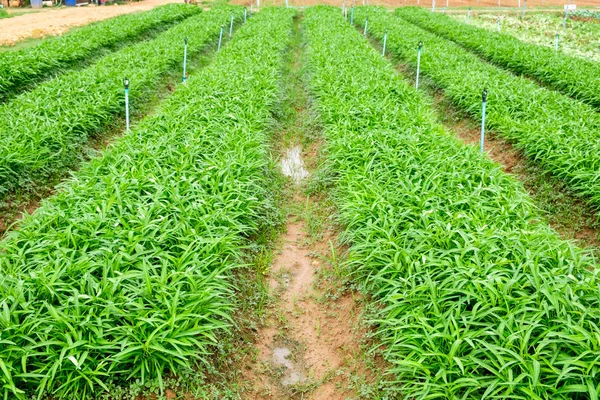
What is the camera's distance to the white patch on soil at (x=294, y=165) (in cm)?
693

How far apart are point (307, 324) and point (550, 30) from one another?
2243 centimetres

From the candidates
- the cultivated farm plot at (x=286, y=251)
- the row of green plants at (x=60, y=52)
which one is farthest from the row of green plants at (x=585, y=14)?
the cultivated farm plot at (x=286, y=251)

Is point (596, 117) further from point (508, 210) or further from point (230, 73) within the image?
point (230, 73)

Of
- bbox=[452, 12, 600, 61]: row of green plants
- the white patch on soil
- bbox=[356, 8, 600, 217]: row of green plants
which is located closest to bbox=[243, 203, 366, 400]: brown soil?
the white patch on soil

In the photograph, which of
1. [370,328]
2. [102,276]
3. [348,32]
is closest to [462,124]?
[370,328]

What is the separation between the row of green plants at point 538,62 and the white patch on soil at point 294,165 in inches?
221

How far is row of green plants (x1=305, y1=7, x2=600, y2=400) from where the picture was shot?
2.76 m

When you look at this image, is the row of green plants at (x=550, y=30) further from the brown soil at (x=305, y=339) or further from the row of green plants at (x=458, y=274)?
the brown soil at (x=305, y=339)

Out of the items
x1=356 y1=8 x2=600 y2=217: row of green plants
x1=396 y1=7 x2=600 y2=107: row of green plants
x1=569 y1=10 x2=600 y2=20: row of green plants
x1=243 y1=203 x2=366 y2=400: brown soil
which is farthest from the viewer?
x1=569 y1=10 x2=600 y2=20: row of green plants

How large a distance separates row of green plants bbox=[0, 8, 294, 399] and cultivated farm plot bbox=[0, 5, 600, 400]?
0.07 feet

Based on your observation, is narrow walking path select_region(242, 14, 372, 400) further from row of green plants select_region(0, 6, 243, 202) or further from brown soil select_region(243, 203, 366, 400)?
row of green plants select_region(0, 6, 243, 202)

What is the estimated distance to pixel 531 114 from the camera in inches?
305

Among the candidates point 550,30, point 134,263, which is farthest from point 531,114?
point 550,30

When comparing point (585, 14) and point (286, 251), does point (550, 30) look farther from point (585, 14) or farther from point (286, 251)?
point (286, 251)
